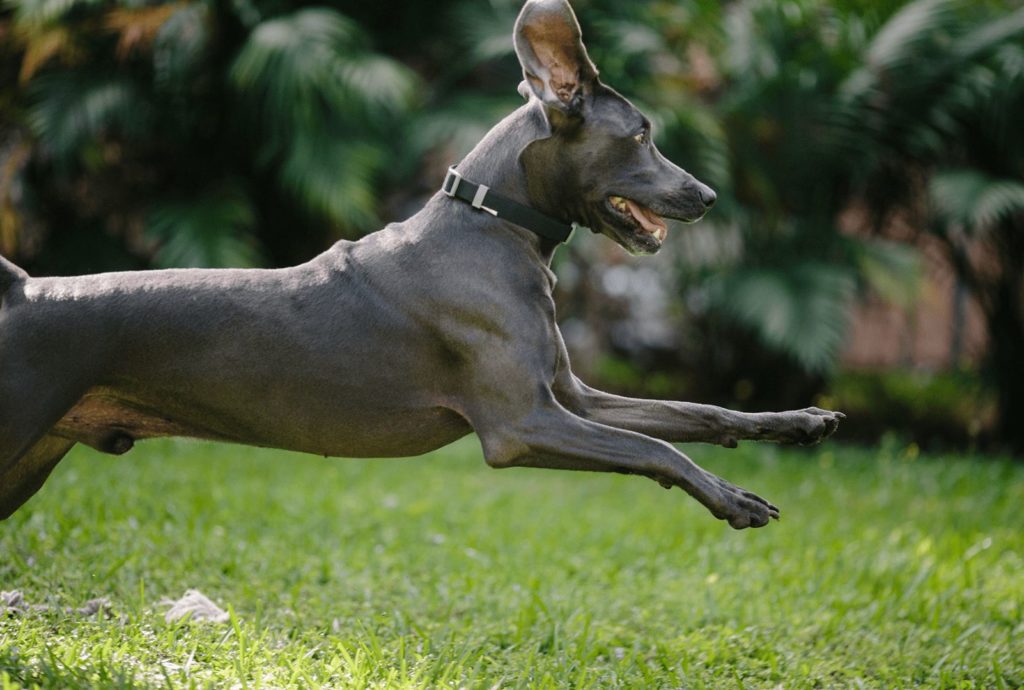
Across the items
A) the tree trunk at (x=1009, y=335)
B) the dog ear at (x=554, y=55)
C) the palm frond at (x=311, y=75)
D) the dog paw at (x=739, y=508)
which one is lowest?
the tree trunk at (x=1009, y=335)

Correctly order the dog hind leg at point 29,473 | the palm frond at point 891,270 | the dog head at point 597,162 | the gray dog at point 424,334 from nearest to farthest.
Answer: the gray dog at point 424,334 < the dog head at point 597,162 < the dog hind leg at point 29,473 < the palm frond at point 891,270

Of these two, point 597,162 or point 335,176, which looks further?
point 335,176

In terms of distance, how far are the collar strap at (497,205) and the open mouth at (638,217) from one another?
0.20 m

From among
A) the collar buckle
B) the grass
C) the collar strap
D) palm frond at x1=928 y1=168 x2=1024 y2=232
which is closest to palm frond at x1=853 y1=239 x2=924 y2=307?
palm frond at x1=928 y1=168 x2=1024 y2=232

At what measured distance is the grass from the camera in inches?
146

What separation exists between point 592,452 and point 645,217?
31.8 inches

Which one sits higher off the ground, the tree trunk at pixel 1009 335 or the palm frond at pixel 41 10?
the palm frond at pixel 41 10

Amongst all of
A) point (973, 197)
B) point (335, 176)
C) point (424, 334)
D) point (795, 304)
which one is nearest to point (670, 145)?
point (795, 304)

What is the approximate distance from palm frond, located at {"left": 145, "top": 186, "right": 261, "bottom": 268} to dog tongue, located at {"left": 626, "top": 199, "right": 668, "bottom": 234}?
5.08m

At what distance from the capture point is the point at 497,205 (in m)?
3.46

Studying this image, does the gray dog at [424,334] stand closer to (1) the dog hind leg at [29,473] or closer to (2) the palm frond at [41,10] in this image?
(1) the dog hind leg at [29,473]

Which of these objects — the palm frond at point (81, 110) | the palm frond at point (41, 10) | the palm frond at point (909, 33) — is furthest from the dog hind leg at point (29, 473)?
the palm frond at point (909, 33)

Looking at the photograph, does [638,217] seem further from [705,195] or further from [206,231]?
[206,231]

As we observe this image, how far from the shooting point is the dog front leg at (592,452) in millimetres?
3262
